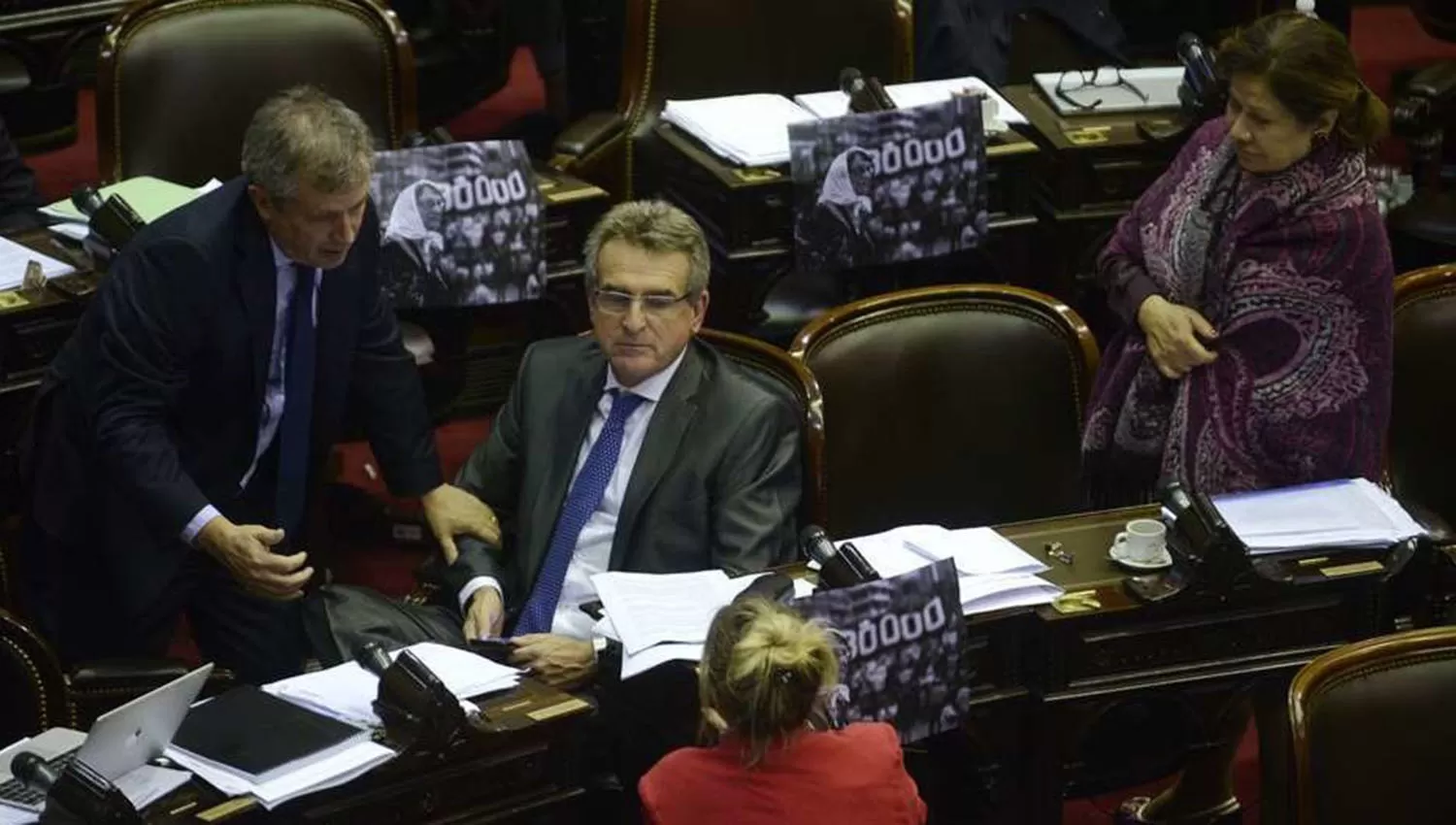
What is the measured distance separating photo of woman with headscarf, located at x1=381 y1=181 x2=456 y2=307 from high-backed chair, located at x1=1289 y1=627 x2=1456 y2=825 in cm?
197

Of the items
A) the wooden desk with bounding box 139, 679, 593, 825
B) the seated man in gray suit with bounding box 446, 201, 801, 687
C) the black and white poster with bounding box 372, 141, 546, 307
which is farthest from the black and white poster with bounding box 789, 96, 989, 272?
the wooden desk with bounding box 139, 679, 593, 825

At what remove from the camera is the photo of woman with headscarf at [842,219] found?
449 cm

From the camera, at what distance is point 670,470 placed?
366 cm

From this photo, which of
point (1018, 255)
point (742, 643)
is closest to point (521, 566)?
point (742, 643)

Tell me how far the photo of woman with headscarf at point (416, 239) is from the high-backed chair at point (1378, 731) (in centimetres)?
197

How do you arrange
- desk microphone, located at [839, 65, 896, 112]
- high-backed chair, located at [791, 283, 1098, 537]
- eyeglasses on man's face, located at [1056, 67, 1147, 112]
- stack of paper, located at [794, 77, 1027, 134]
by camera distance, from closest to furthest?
high-backed chair, located at [791, 283, 1098, 537] < desk microphone, located at [839, 65, 896, 112] < stack of paper, located at [794, 77, 1027, 134] < eyeglasses on man's face, located at [1056, 67, 1147, 112]

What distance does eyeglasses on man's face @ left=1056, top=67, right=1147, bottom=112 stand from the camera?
5.10 metres

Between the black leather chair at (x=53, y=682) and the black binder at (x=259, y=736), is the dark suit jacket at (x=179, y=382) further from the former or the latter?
the black binder at (x=259, y=736)

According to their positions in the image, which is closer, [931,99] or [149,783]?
[149,783]

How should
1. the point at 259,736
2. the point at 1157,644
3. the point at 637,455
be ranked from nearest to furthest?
the point at 259,736 < the point at 1157,644 < the point at 637,455

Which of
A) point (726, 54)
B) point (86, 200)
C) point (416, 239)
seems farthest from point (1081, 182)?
point (86, 200)

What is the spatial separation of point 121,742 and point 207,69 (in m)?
2.11

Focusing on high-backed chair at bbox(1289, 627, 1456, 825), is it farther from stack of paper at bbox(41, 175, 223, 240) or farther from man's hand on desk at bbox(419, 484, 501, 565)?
stack of paper at bbox(41, 175, 223, 240)

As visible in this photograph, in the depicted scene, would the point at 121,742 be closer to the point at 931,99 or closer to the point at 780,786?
the point at 780,786
